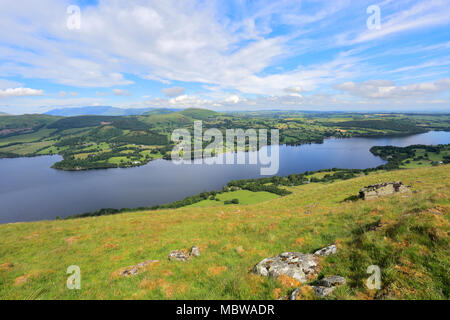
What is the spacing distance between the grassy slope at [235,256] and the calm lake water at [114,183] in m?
92.4

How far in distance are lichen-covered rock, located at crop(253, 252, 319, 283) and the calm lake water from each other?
104 m

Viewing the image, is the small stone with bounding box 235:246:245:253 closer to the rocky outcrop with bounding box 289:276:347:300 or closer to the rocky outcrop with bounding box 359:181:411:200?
the rocky outcrop with bounding box 289:276:347:300

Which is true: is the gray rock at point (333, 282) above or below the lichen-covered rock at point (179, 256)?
above

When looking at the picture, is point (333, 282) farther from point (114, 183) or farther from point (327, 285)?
point (114, 183)

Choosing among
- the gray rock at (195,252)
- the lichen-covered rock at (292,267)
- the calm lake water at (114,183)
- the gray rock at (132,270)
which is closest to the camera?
the lichen-covered rock at (292,267)

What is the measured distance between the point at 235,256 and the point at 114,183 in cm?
15117

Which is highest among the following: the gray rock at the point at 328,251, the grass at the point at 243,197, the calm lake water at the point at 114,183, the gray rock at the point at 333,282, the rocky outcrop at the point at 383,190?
the gray rock at the point at 333,282

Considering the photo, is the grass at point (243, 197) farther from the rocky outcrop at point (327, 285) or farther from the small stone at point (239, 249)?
the rocky outcrop at point (327, 285)

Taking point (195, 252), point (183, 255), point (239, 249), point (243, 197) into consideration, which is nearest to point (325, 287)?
point (239, 249)

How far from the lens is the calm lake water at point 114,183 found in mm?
102812

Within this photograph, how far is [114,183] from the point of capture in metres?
138

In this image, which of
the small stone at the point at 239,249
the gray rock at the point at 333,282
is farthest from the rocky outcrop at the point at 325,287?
the small stone at the point at 239,249
